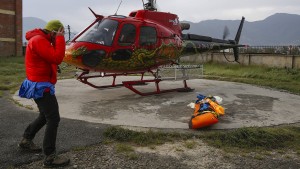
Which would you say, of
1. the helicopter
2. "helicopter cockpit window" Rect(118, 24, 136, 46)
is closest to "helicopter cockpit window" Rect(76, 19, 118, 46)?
the helicopter

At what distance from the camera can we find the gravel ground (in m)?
4.54

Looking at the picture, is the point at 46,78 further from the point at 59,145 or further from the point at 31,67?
the point at 59,145

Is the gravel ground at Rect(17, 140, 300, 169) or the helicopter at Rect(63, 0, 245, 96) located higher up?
the helicopter at Rect(63, 0, 245, 96)

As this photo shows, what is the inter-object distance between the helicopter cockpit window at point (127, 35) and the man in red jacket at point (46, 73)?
4848mm

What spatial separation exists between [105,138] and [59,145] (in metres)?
0.80

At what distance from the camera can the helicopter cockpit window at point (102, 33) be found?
9.00 m

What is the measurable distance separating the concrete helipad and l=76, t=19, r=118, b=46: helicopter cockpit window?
1688mm

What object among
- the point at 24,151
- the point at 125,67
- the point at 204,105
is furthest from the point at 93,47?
the point at 24,151

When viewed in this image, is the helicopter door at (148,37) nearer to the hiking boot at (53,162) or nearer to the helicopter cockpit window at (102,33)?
the helicopter cockpit window at (102,33)

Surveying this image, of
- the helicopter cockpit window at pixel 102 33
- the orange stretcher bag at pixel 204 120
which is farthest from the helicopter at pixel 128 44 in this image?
the orange stretcher bag at pixel 204 120

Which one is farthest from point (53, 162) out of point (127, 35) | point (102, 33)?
point (127, 35)

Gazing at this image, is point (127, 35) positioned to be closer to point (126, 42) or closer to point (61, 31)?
point (126, 42)

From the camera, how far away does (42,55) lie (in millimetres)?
4203

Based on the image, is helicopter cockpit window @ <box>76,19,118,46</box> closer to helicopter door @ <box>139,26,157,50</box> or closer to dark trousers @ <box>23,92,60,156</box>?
helicopter door @ <box>139,26,157,50</box>
